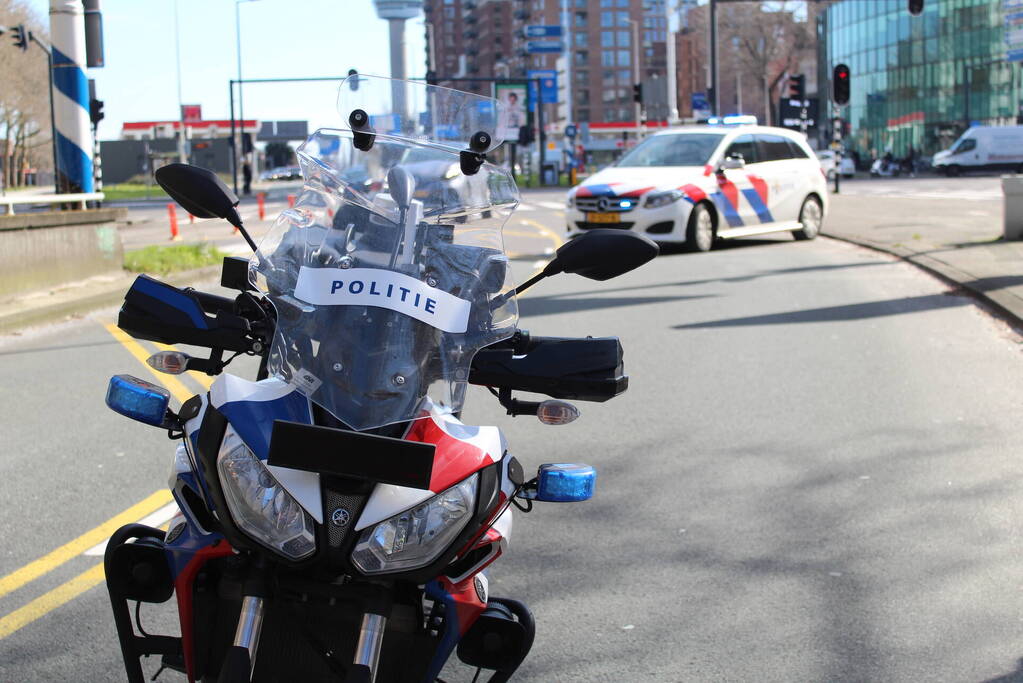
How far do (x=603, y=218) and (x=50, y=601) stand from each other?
1359 cm

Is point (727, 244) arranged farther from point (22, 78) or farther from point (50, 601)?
point (22, 78)

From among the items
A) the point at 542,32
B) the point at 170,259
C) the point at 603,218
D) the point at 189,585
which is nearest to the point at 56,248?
the point at 170,259

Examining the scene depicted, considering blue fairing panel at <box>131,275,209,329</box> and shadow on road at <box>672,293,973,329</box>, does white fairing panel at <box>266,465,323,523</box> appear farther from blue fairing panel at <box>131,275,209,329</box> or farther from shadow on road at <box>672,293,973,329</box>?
shadow on road at <box>672,293,973,329</box>

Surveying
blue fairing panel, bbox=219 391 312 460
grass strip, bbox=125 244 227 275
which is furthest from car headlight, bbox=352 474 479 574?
grass strip, bbox=125 244 227 275

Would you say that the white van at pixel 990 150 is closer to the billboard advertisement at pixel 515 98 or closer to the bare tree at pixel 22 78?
the billboard advertisement at pixel 515 98

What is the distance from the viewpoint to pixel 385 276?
2.47 meters

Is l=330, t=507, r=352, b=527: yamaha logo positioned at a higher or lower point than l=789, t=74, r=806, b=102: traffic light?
lower

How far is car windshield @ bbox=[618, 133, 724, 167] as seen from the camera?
1825cm

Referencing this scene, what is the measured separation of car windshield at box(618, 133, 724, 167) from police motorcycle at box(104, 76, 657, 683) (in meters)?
15.6

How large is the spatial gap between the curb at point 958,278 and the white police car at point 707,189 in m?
1.24

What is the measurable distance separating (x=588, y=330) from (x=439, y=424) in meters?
7.77

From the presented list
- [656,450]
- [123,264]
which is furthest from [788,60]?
[656,450]

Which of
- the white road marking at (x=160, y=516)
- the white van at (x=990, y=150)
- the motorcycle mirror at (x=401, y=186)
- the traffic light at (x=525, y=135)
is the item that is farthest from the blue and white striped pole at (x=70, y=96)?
the white van at (x=990, y=150)

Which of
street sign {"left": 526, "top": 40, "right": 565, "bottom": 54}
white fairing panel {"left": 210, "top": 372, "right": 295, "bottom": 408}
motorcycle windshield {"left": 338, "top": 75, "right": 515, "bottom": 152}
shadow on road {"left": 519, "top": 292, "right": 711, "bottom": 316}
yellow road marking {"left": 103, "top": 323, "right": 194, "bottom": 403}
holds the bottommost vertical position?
yellow road marking {"left": 103, "top": 323, "right": 194, "bottom": 403}
